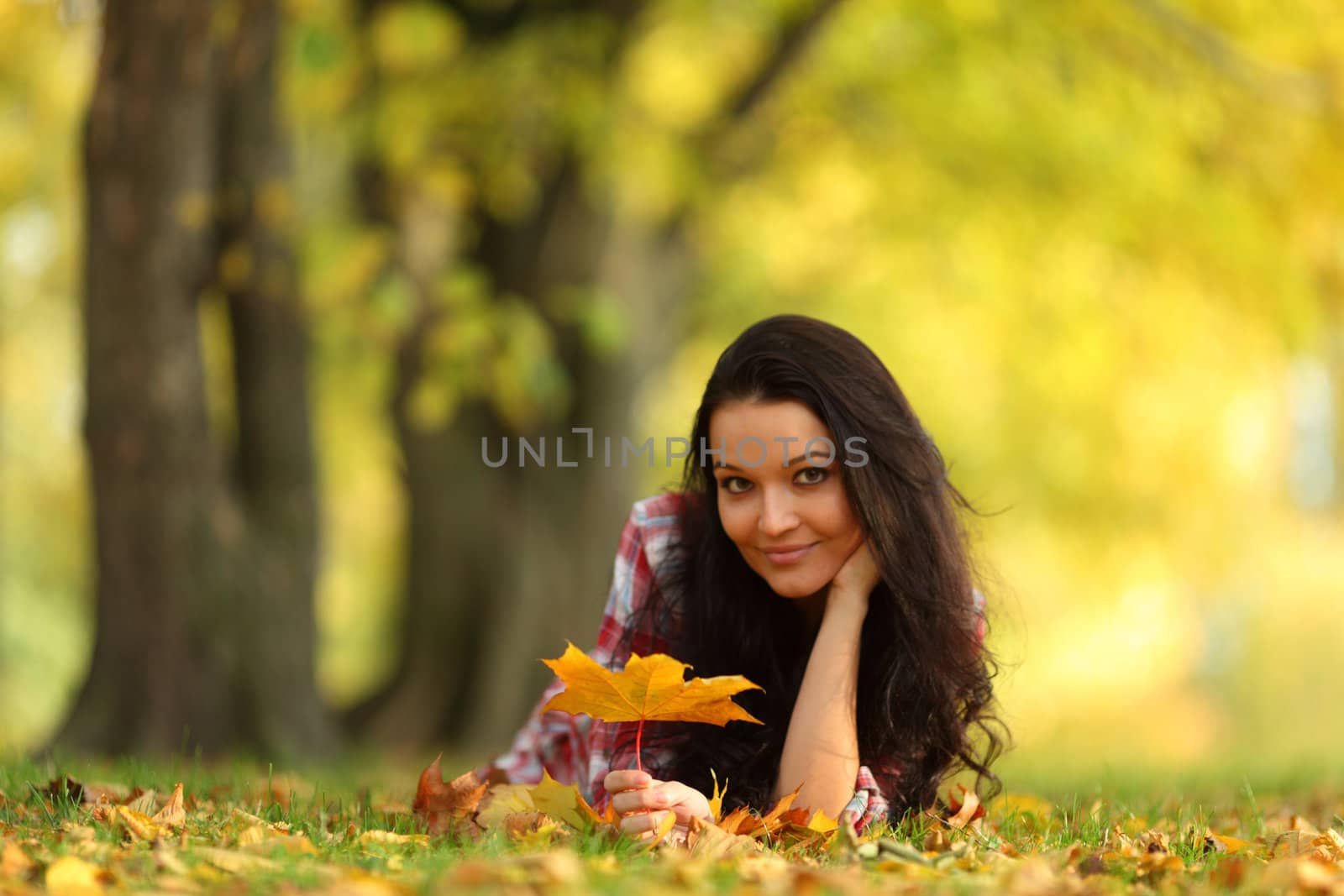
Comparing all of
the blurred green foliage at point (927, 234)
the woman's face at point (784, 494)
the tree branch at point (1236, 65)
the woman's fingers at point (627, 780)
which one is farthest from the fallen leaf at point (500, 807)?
the tree branch at point (1236, 65)

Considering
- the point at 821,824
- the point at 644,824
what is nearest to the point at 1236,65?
the point at 821,824

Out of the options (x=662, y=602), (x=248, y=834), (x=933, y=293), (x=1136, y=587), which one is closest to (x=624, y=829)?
(x=248, y=834)

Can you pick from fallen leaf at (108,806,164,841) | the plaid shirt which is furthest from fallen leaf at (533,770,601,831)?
fallen leaf at (108,806,164,841)

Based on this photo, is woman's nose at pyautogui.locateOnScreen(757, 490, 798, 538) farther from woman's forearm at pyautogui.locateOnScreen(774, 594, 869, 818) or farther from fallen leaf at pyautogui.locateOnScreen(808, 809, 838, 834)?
fallen leaf at pyautogui.locateOnScreen(808, 809, 838, 834)

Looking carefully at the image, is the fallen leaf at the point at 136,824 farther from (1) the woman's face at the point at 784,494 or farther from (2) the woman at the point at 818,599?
(1) the woman's face at the point at 784,494

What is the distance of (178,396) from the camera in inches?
223

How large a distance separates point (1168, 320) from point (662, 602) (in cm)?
891

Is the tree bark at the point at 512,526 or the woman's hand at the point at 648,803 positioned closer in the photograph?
the woman's hand at the point at 648,803

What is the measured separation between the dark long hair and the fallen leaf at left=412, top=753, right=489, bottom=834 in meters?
0.51

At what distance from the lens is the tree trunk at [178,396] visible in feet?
17.7

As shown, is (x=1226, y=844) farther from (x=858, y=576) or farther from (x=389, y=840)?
(x=389, y=840)

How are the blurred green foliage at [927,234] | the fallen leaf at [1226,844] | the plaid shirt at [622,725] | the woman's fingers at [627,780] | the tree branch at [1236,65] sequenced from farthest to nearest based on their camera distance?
the blurred green foliage at [927,234] → the tree branch at [1236,65] → the plaid shirt at [622,725] → the fallen leaf at [1226,844] → the woman's fingers at [627,780]

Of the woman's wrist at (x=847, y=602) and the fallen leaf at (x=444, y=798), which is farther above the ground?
the woman's wrist at (x=847, y=602)

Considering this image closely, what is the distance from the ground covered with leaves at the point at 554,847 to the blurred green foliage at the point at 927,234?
0.70 m
